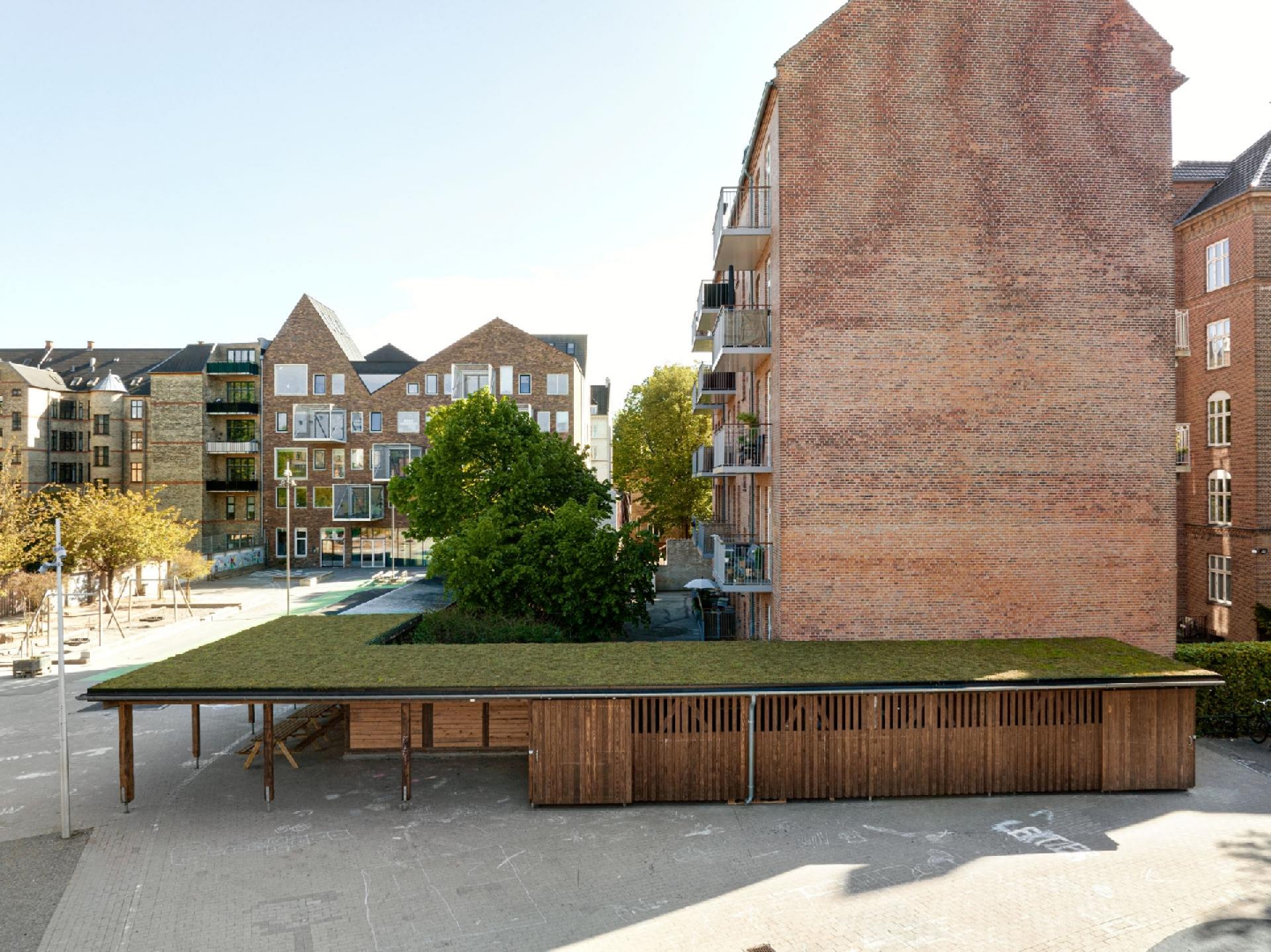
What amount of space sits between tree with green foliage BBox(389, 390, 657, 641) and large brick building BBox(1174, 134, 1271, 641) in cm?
1874

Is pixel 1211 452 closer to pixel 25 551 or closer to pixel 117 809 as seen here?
pixel 117 809

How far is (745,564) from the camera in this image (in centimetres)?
1845

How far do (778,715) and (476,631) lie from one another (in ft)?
28.2

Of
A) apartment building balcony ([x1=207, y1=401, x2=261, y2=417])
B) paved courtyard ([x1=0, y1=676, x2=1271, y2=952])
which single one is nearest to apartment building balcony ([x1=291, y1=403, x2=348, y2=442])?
apartment building balcony ([x1=207, y1=401, x2=261, y2=417])

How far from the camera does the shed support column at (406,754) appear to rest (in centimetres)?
1370

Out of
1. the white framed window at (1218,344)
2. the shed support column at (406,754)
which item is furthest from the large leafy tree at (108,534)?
the white framed window at (1218,344)

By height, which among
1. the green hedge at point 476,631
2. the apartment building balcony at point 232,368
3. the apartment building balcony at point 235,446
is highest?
the apartment building balcony at point 232,368

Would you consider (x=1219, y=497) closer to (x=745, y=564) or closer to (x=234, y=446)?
(x=745, y=564)

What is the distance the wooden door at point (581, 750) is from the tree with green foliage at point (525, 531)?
7410mm

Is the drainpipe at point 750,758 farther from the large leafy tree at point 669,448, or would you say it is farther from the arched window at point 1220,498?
the large leafy tree at point 669,448

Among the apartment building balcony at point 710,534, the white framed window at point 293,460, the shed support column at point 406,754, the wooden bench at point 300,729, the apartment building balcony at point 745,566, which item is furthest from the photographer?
the white framed window at point 293,460

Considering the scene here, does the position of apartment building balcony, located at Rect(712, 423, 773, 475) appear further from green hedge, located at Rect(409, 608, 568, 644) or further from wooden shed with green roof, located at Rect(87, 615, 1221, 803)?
green hedge, located at Rect(409, 608, 568, 644)

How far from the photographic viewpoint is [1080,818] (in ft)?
43.8

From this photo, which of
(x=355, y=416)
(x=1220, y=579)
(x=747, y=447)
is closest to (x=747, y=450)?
(x=747, y=447)
